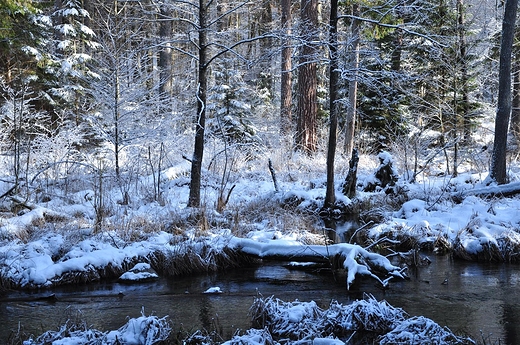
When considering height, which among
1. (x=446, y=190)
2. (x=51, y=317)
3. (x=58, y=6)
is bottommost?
(x=51, y=317)

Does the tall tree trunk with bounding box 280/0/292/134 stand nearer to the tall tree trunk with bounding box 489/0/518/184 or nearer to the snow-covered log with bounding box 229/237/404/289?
the tall tree trunk with bounding box 489/0/518/184

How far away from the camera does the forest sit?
7160 millimetres

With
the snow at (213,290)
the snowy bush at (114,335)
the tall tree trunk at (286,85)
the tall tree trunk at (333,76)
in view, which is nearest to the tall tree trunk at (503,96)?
the tall tree trunk at (333,76)

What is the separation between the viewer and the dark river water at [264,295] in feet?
17.7

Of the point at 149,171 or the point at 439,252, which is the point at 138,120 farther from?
the point at 439,252

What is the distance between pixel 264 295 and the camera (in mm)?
6547

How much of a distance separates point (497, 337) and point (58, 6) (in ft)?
66.7

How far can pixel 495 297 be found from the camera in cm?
627

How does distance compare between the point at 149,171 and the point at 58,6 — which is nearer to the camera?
the point at 149,171

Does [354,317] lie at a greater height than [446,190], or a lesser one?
lesser

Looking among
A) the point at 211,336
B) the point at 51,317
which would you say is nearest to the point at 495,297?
the point at 211,336

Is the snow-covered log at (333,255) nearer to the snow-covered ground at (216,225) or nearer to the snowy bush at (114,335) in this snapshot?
the snow-covered ground at (216,225)

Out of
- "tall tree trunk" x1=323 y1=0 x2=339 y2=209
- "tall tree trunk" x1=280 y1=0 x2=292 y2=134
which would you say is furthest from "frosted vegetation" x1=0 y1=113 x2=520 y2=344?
"tall tree trunk" x1=280 y1=0 x2=292 y2=134

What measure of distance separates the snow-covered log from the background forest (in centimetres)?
212
